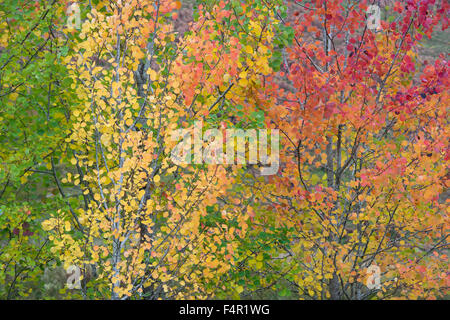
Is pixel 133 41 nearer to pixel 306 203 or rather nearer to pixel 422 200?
pixel 306 203

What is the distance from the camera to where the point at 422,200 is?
459 centimetres

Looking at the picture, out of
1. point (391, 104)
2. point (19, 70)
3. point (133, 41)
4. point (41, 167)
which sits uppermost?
point (19, 70)

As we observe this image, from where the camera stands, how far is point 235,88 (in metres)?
4.59

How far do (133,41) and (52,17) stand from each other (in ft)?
6.43

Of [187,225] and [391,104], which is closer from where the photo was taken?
[187,225]

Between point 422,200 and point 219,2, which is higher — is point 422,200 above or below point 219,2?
below
